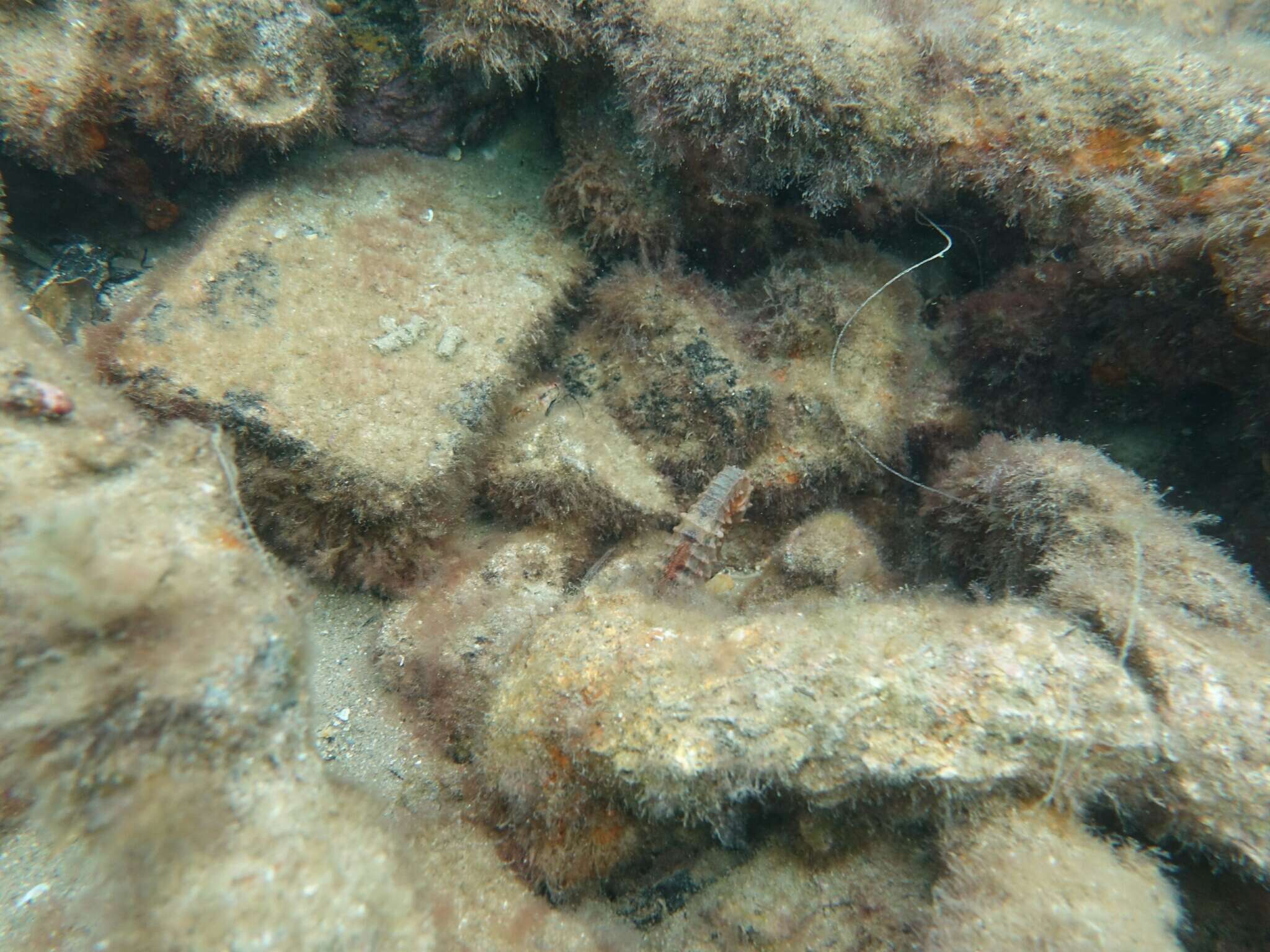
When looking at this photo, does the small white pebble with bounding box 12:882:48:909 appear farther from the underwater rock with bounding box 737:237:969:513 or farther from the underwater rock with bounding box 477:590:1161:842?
the underwater rock with bounding box 737:237:969:513

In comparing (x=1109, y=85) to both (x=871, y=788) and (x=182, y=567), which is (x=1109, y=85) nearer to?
(x=871, y=788)

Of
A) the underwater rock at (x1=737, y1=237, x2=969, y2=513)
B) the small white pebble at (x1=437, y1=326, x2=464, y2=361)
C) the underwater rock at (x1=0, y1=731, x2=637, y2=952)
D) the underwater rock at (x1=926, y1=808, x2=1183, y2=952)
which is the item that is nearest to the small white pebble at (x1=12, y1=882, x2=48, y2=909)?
the underwater rock at (x1=0, y1=731, x2=637, y2=952)

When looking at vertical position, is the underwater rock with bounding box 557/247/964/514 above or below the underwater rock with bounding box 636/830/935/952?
above

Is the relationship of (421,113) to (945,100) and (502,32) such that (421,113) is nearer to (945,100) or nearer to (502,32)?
(502,32)

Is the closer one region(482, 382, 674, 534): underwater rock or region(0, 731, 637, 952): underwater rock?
region(0, 731, 637, 952): underwater rock

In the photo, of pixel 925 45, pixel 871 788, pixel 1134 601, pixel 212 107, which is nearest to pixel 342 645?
pixel 871 788

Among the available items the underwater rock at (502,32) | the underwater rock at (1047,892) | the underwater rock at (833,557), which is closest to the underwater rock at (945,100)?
the underwater rock at (502,32)

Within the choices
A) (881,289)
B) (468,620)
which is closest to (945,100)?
(881,289)
